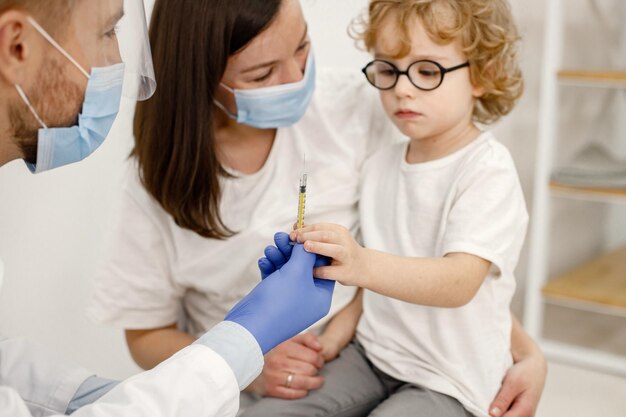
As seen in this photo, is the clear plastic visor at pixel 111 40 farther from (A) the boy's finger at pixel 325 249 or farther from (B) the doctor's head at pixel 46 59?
(A) the boy's finger at pixel 325 249

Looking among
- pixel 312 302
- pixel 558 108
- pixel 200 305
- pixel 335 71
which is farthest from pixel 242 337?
pixel 558 108

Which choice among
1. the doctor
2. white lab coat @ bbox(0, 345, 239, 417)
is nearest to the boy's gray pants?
the doctor

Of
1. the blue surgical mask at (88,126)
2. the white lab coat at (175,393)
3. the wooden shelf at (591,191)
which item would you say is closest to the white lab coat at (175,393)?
the white lab coat at (175,393)

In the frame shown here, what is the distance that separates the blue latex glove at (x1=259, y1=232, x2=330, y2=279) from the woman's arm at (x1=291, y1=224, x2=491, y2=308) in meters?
0.01

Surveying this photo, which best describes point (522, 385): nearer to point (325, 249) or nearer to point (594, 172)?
point (325, 249)

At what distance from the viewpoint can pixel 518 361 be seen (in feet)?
5.16

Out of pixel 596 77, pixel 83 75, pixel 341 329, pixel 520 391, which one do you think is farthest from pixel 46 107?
pixel 596 77

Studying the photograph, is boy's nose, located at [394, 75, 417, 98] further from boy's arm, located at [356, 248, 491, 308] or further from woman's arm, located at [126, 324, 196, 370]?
woman's arm, located at [126, 324, 196, 370]

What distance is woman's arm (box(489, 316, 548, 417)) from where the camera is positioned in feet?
4.79

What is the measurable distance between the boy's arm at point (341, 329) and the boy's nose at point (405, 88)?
1.38 feet

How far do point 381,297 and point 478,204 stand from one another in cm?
27

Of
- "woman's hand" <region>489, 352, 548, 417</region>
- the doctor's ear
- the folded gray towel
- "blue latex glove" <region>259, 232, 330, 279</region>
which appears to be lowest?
"woman's hand" <region>489, 352, 548, 417</region>

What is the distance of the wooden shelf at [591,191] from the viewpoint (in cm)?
255

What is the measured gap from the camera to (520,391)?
1.49 meters
